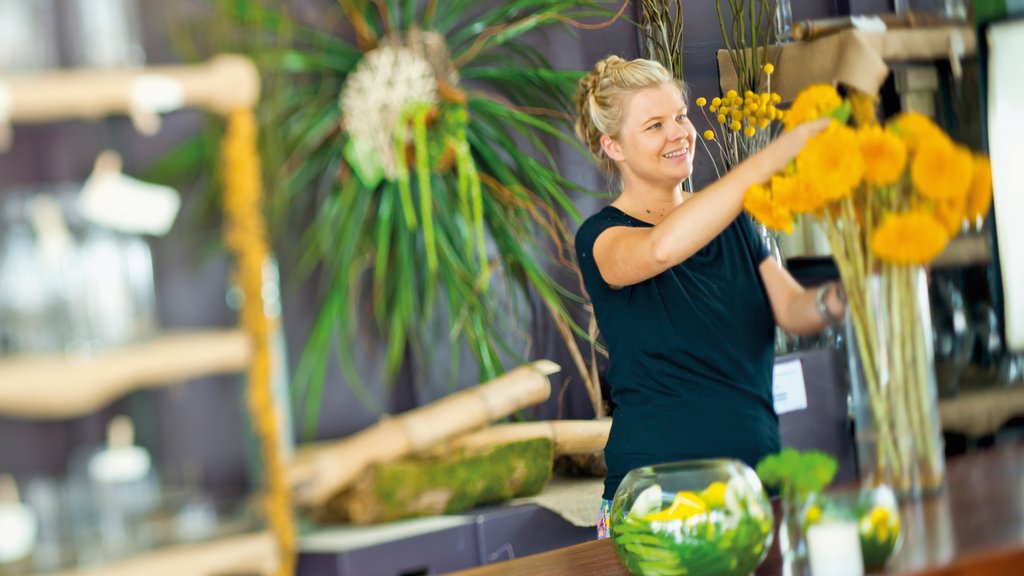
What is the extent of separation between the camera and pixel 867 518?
1.65 m

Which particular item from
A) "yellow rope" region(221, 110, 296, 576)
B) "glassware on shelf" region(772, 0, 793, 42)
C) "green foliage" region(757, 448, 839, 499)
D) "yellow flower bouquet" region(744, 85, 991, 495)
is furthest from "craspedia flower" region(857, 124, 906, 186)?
"glassware on shelf" region(772, 0, 793, 42)

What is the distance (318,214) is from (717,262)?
82 centimetres

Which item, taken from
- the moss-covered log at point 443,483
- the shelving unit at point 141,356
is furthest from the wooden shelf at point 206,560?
the moss-covered log at point 443,483

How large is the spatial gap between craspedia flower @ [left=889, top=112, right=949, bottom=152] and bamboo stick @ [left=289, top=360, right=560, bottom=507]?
3.17ft

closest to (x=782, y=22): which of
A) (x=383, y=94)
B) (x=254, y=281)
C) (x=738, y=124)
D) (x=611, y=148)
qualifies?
(x=738, y=124)

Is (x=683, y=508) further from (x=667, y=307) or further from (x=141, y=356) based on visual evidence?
(x=667, y=307)

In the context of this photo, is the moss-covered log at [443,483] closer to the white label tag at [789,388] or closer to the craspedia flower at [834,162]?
the white label tag at [789,388]

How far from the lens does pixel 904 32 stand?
Result: 10.8ft

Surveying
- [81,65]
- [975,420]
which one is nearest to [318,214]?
[81,65]

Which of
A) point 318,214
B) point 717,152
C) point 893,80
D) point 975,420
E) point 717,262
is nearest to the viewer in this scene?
point 318,214

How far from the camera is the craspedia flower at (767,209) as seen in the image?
187 cm

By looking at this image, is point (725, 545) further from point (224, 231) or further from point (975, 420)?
point (975, 420)

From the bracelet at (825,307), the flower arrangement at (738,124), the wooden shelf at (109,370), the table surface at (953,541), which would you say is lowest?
the table surface at (953,541)

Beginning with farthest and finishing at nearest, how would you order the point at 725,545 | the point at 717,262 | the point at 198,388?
the point at 717,262, the point at 198,388, the point at 725,545
